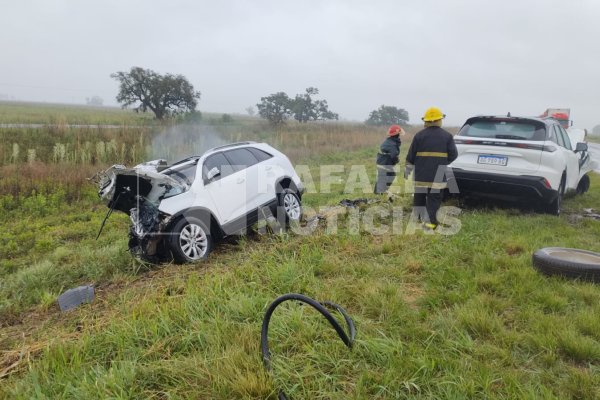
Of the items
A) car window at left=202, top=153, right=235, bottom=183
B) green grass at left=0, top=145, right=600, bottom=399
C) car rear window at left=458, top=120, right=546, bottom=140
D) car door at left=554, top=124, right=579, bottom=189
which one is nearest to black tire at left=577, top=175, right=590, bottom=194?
car door at left=554, top=124, right=579, bottom=189

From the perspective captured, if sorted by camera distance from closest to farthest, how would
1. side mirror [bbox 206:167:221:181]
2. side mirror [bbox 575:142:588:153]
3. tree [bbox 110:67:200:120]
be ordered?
side mirror [bbox 206:167:221:181] < side mirror [bbox 575:142:588:153] < tree [bbox 110:67:200:120]

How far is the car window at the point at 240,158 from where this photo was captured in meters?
6.20

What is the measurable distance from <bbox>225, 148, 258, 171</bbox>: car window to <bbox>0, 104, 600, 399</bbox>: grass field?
137cm

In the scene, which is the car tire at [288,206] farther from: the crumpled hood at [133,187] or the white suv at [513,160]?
the white suv at [513,160]

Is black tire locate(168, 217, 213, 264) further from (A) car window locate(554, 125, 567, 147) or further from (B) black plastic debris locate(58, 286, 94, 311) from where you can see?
(A) car window locate(554, 125, 567, 147)

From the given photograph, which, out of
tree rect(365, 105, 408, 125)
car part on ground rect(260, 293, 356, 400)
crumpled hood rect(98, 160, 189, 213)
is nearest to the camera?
car part on ground rect(260, 293, 356, 400)

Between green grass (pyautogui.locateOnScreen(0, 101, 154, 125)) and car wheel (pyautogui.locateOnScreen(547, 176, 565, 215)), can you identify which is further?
green grass (pyautogui.locateOnScreen(0, 101, 154, 125))

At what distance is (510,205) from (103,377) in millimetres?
6872

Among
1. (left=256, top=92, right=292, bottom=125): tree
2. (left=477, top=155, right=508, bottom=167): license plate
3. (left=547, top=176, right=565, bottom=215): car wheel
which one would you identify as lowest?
(left=547, top=176, right=565, bottom=215): car wheel

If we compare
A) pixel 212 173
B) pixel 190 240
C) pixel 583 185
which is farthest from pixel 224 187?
pixel 583 185

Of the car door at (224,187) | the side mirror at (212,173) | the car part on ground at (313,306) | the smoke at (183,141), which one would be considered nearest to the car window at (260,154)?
the car door at (224,187)

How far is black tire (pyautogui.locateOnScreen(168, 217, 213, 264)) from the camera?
4953 mm

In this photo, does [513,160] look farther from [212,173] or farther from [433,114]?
[212,173]

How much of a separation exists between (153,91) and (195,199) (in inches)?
941
